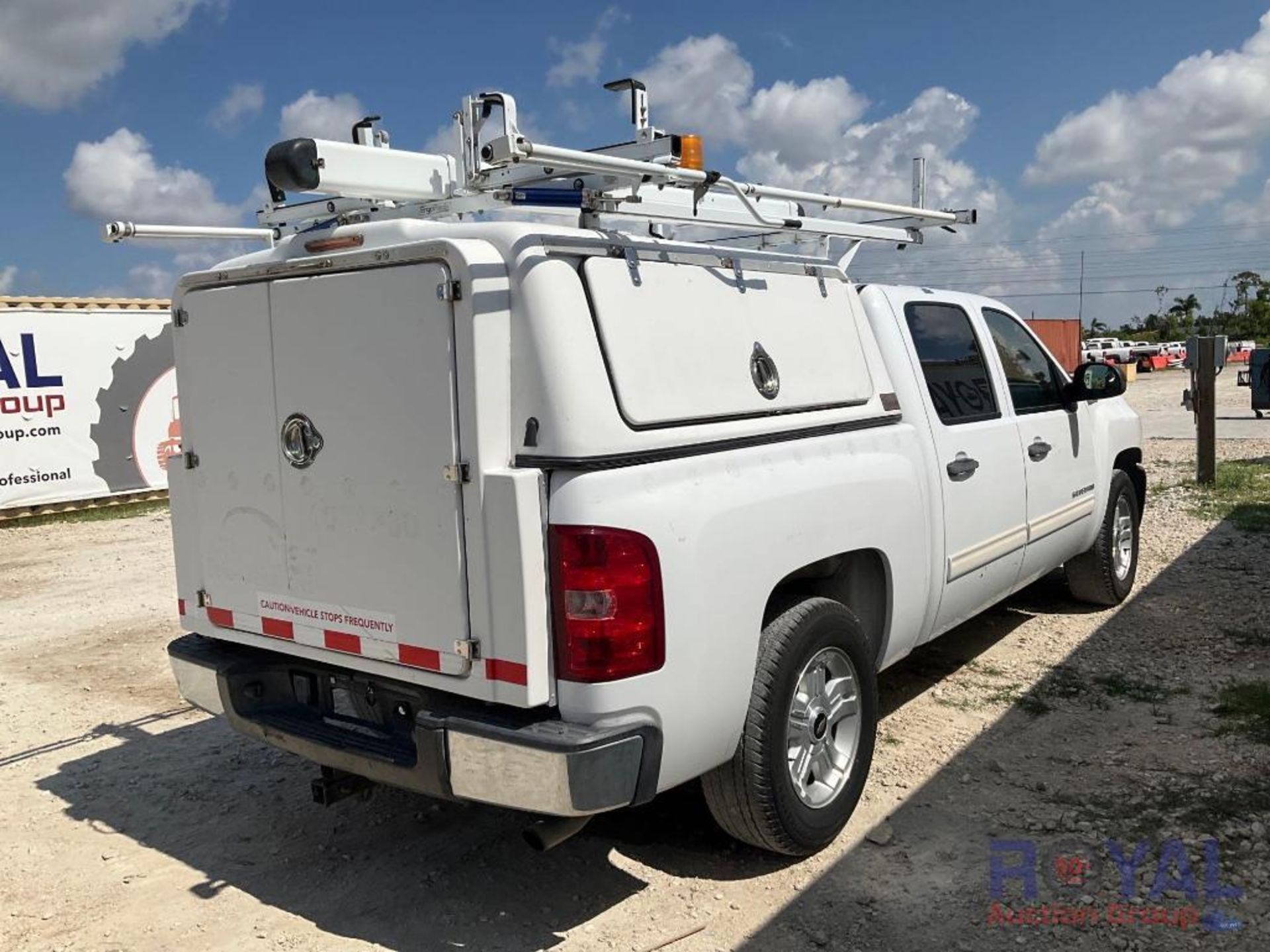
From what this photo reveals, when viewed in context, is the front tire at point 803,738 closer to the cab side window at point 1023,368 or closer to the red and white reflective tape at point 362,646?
the red and white reflective tape at point 362,646

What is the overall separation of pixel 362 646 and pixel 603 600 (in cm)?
88

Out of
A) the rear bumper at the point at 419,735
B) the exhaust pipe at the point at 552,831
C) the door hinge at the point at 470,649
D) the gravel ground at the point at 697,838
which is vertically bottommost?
the gravel ground at the point at 697,838

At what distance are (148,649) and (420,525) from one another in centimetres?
464

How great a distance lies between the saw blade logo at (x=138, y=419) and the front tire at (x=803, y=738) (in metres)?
12.4

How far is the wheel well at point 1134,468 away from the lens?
675cm

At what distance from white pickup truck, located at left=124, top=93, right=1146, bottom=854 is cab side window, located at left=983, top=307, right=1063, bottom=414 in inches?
48.4

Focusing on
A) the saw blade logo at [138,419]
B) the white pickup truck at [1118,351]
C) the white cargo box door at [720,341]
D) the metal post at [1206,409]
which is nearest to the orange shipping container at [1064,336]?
the white pickup truck at [1118,351]

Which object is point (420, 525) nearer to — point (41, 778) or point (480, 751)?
point (480, 751)

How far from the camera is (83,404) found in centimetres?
1395

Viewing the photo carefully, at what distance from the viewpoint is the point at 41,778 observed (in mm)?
4797

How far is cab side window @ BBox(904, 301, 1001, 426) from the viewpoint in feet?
15.2

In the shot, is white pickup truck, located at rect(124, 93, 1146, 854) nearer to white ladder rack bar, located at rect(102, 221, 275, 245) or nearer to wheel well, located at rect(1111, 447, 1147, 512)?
white ladder rack bar, located at rect(102, 221, 275, 245)

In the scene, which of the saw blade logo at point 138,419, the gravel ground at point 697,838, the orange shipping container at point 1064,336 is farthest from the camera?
the orange shipping container at point 1064,336

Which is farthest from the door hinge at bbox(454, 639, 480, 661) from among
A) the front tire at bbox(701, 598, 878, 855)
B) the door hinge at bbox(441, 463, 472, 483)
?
the front tire at bbox(701, 598, 878, 855)
